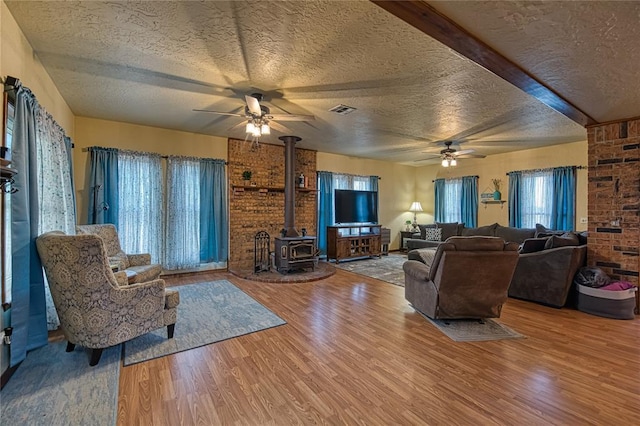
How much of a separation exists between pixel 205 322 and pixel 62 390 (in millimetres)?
1303

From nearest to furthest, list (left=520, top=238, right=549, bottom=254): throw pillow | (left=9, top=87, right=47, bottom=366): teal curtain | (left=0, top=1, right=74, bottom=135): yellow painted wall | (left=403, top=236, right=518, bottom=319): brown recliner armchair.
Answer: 1. (left=0, top=1, right=74, bottom=135): yellow painted wall
2. (left=9, top=87, right=47, bottom=366): teal curtain
3. (left=403, top=236, right=518, bottom=319): brown recliner armchair
4. (left=520, top=238, right=549, bottom=254): throw pillow

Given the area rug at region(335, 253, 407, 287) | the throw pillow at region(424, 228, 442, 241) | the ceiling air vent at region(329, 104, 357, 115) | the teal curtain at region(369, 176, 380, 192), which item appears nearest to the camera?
the ceiling air vent at region(329, 104, 357, 115)

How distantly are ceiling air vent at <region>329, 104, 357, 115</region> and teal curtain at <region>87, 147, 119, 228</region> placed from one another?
3680 mm

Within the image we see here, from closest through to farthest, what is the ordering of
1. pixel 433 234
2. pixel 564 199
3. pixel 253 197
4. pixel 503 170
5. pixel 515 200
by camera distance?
pixel 564 199 < pixel 253 197 < pixel 515 200 < pixel 503 170 < pixel 433 234

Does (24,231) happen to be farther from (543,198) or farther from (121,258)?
(543,198)

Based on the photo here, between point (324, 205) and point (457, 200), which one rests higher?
point (457, 200)

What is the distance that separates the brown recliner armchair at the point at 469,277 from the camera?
296 centimetres

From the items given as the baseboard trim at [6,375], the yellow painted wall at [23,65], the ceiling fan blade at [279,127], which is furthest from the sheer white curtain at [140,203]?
the baseboard trim at [6,375]

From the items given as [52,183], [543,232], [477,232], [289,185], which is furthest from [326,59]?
[477,232]

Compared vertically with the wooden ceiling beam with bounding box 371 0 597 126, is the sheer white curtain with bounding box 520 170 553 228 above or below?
below

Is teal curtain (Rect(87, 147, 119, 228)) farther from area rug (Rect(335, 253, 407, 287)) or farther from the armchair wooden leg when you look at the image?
area rug (Rect(335, 253, 407, 287))

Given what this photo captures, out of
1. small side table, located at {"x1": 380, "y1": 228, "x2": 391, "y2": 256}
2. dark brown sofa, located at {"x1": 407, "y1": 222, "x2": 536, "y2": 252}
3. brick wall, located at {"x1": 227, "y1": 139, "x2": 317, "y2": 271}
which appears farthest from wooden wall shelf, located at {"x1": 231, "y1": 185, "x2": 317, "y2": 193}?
dark brown sofa, located at {"x1": 407, "y1": 222, "x2": 536, "y2": 252}

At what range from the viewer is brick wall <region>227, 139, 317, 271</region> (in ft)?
18.9

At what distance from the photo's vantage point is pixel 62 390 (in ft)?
6.57
